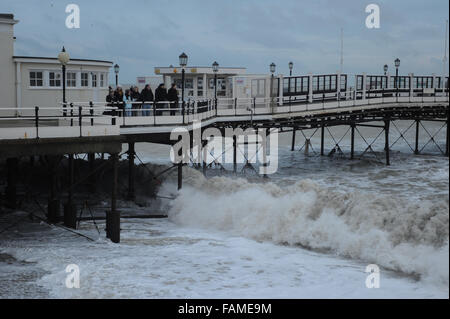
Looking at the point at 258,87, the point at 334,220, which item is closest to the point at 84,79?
the point at 258,87

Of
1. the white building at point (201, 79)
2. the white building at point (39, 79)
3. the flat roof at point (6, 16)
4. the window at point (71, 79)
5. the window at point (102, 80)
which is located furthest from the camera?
the white building at point (201, 79)

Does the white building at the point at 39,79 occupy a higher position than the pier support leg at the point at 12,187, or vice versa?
the white building at the point at 39,79

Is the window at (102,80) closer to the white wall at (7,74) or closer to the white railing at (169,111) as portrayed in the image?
the white railing at (169,111)

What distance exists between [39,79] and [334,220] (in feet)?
46.5

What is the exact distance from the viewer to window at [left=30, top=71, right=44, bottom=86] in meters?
26.8

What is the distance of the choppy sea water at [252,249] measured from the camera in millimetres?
14156

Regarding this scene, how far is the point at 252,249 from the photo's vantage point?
17797 mm

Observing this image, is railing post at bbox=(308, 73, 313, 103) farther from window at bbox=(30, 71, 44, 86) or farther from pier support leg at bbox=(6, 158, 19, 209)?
pier support leg at bbox=(6, 158, 19, 209)

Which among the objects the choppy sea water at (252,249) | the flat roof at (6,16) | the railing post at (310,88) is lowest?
the choppy sea water at (252,249)

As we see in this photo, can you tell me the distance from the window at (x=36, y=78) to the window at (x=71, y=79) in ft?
3.56

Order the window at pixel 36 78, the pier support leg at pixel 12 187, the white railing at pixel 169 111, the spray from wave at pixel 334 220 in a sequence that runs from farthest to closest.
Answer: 1. the window at pixel 36 78
2. the pier support leg at pixel 12 187
3. the white railing at pixel 169 111
4. the spray from wave at pixel 334 220

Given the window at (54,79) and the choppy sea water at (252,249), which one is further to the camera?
the window at (54,79)

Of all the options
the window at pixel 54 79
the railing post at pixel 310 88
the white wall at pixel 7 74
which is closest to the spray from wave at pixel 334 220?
the window at pixel 54 79

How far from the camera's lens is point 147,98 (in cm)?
2308
